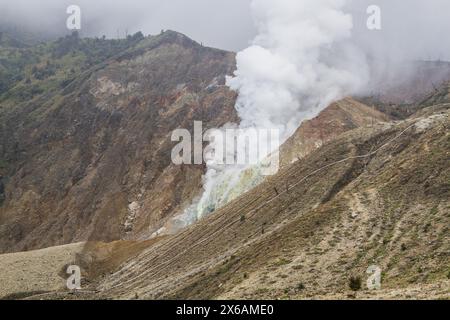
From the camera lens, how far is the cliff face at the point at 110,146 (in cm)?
8031

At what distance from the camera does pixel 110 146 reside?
100250mm

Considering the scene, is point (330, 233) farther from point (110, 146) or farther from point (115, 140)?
point (115, 140)

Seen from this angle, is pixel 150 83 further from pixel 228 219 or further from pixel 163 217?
pixel 228 219

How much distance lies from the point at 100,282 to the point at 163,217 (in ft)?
85.8

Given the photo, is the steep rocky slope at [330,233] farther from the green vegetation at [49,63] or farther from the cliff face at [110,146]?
the green vegetation at [49,63]

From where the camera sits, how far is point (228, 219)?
48.0 metres

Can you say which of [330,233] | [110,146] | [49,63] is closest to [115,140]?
[110,146]

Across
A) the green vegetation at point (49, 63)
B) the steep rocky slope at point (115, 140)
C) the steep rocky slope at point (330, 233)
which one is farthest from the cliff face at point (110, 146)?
the steep rocky slope at point (330, 233)

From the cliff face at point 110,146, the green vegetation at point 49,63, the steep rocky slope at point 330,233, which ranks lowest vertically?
the steep rocky slope at point 330,233

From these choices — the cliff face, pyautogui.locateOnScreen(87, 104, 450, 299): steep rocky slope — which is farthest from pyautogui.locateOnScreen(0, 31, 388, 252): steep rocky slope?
pyautogui.locateOnScreen(87, 104, 450, 299): steep rocky slope

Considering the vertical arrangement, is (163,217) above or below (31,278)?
above

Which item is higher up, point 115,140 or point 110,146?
point 115,140

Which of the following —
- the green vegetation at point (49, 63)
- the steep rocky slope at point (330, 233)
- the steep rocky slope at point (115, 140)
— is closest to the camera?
the steep rocky slope at point (330, 233)
